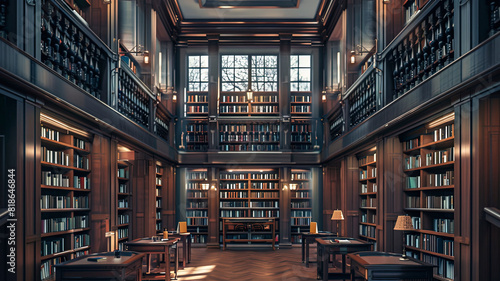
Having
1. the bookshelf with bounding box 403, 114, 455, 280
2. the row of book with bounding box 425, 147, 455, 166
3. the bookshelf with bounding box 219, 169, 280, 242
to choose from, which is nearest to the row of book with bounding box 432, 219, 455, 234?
the bookshelf with bounding box 403, 114, 455, 280

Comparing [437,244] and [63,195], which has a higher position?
[63,195]

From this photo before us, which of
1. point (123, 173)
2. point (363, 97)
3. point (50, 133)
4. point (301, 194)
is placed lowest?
point (301, 194)

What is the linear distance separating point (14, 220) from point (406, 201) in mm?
5726

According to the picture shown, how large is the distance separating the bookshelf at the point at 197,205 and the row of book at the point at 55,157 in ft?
23.9

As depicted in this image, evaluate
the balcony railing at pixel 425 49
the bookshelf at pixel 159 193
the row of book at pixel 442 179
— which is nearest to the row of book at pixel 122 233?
the bookshelf at pixel 159 193

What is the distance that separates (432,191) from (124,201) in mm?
6387

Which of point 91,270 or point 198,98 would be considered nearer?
point 91,270

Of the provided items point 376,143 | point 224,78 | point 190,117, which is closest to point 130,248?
point 376,143

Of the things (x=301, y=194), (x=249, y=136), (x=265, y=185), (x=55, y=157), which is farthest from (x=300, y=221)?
(x=55, y=157)

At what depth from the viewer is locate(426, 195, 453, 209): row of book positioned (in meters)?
6.32

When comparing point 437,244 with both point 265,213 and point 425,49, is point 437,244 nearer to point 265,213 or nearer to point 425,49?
point 425,49

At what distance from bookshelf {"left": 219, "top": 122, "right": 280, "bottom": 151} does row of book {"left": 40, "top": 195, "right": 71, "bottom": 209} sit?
7.46 metres

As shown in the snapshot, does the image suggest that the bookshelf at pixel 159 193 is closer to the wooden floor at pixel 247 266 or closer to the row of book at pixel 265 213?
the wooden floor at pixel 247 266

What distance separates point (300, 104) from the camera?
14734 millimetres
